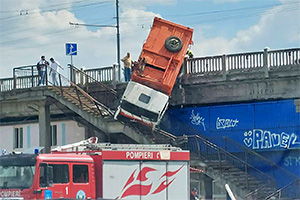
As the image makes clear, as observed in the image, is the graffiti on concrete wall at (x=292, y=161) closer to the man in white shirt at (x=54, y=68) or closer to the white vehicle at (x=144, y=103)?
the white vehicle at (x=144, y=103)

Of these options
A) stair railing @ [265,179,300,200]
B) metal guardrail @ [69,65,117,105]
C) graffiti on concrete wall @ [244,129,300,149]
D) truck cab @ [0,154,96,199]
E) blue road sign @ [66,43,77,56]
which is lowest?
stair railing @ [265,179,300,200]

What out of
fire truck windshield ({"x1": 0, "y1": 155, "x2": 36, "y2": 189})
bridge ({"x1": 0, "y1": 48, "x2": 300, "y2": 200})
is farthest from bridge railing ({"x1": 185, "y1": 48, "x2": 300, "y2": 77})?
fire truck windshield ({"x1": 0, "y1": 155, "x2": 36, "y2": 189})

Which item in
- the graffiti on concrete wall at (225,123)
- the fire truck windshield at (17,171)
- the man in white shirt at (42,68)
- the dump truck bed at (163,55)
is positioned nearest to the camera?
the fire truck windshield at (17,171)

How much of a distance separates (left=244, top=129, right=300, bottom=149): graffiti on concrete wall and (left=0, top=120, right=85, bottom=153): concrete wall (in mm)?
9202

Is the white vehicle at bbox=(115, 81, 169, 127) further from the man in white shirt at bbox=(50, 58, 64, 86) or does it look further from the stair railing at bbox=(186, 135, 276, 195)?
the man in white shirt at bbox=(50, 58, 64, 86)

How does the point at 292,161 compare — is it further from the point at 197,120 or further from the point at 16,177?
the point at 16,177

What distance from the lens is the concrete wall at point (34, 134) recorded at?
36.6 metres

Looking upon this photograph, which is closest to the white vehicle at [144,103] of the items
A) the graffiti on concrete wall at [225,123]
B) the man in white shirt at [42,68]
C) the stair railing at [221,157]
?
the stair railing at [221,157]

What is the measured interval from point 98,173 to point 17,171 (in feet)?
8.15

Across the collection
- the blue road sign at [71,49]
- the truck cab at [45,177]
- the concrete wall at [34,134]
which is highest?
the blue road sign at [71,49]

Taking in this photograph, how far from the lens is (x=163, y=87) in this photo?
2955 cm

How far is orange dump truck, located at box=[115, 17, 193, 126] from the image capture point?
29.0 metres

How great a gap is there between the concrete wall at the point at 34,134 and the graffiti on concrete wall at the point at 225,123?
7580mm

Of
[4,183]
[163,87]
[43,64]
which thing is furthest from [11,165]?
[43,64]
